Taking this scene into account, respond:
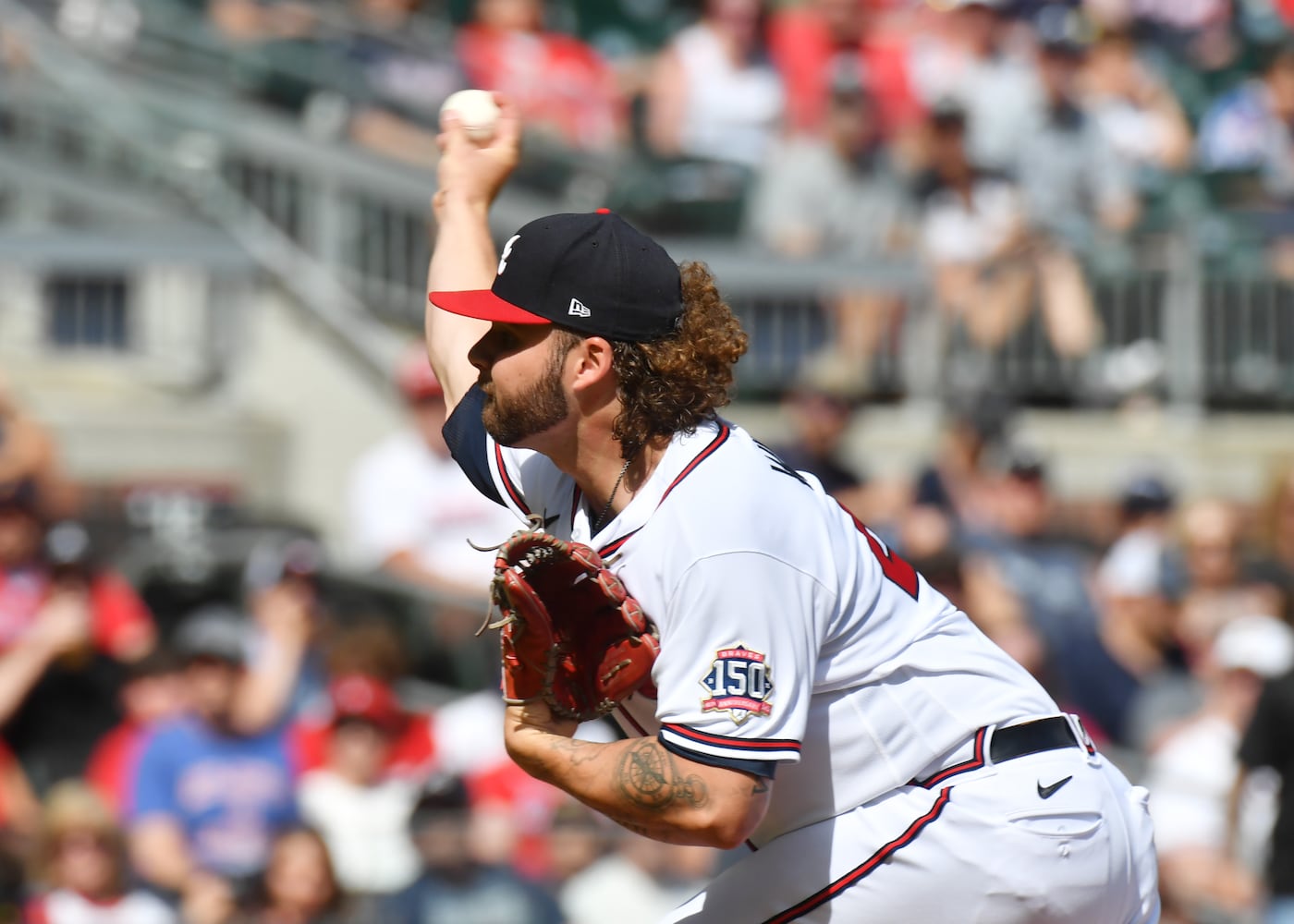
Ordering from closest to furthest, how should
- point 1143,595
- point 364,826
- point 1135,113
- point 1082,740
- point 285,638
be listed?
point 1082,740 → point 364,826 → point 285,638 → point 1143,595 → point 1135,113

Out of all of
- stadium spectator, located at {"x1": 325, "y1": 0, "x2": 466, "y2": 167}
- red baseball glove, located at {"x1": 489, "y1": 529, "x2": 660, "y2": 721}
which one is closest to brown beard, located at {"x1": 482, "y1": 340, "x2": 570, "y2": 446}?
red baseball glove, located at {"x1": 489, "y1": 529, "x2": 660, "y2": 721}

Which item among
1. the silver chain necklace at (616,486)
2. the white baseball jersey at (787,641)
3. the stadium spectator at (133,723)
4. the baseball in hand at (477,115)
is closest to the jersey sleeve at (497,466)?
the white baseball jersey at (787,641)

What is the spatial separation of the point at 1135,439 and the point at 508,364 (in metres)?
7.23

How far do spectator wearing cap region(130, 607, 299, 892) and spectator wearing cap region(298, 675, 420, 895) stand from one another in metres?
0.13

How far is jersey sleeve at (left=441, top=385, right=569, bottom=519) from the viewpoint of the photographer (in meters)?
3.66

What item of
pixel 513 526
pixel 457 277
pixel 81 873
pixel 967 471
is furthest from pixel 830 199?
pixel 457 277

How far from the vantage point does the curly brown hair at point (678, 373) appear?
10.6 feet

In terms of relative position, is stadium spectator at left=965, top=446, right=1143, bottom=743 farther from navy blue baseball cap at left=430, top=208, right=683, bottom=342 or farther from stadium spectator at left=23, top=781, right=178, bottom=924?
navy blue baseball cap at left=430, top=208, right=683, bottom=342

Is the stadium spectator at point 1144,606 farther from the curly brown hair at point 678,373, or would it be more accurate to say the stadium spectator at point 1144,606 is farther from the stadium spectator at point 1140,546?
the curly brown hair at point 678,373

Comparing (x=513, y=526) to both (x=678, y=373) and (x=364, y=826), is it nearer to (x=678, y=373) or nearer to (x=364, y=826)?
(x=364, y=826)

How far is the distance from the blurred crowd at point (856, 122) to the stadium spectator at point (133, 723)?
4092 millimetres

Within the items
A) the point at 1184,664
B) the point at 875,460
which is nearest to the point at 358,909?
the point at 1184,664

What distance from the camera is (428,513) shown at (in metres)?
7.66

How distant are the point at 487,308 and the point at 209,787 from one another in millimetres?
4071
